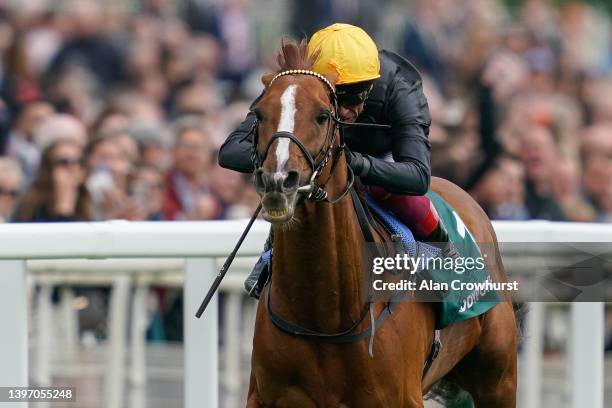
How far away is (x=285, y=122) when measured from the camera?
3861 millimetres

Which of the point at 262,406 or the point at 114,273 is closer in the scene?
the point at 262,406

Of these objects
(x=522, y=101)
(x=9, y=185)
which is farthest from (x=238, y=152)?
(x=522, y=101)

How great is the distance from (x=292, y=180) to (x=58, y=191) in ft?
16.7

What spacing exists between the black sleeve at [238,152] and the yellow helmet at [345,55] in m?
0.29

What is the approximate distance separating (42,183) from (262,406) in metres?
4.56

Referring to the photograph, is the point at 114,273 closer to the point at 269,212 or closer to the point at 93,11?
the point at 269,212

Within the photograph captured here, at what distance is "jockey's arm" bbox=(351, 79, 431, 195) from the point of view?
421 centimetres

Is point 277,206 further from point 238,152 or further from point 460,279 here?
point 460,279

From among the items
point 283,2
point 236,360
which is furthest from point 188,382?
point 283,2

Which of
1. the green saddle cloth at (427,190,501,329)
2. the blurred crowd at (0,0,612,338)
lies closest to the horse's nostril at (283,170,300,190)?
the green saddle cloth at (427,190,501,329)

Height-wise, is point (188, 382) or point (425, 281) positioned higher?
point (425, 281)

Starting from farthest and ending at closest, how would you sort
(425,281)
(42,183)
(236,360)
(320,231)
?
(42,183), (236,360), (425,281), (320,231)

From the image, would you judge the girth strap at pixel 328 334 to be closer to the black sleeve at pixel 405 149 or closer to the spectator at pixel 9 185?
the black sleeve at pixel 405 149

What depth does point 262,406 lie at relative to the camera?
4395 mm
